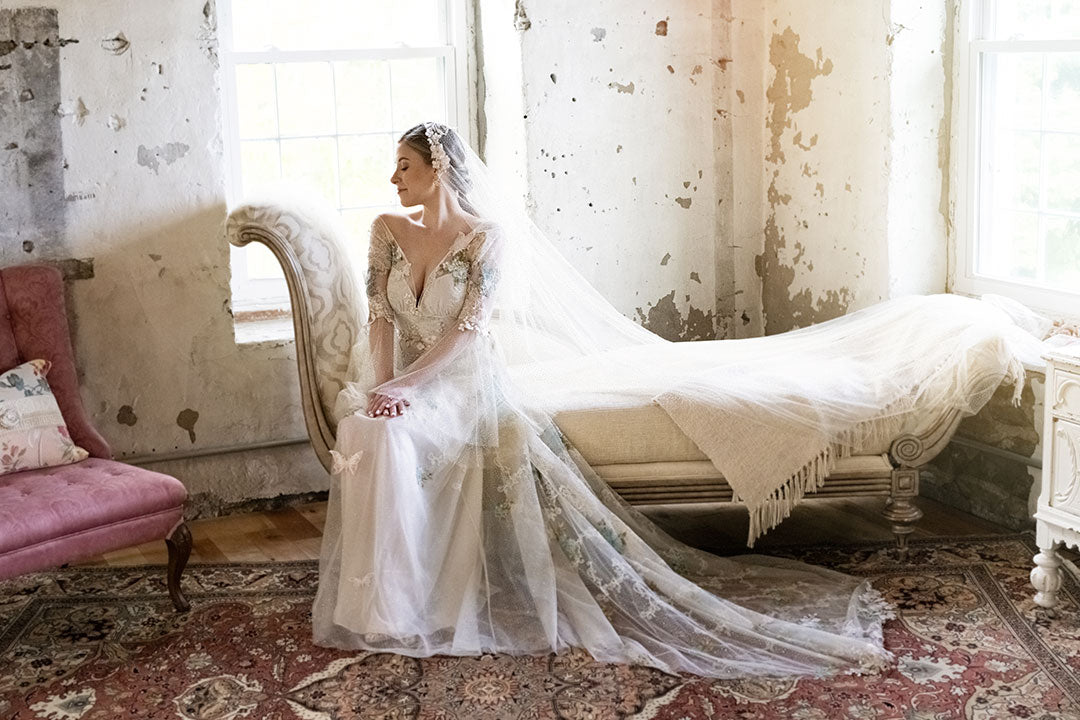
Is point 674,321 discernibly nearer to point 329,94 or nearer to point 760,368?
point 760,368

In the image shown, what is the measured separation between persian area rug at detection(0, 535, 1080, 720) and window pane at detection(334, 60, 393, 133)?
2062 millimetres

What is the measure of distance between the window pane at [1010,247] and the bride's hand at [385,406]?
7.59ft

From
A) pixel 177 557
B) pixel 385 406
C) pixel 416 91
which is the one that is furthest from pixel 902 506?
pixel 416 91

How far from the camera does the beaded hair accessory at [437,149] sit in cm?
397

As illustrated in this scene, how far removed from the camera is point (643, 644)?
3539 millimetres

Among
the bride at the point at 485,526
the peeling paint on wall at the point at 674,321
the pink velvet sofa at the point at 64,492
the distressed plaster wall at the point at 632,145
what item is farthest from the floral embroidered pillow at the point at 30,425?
the peeling paint on wall at the point at 674,321

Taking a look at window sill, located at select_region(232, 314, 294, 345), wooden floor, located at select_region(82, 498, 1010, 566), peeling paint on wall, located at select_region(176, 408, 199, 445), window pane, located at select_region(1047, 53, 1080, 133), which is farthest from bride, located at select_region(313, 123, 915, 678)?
window pane, located at select_region(1047, 53, 1080, 133)

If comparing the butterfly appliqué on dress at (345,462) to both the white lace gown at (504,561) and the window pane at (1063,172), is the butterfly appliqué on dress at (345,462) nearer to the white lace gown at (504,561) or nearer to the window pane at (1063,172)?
the white lace gown at (504,561)

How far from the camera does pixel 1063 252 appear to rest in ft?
14.6

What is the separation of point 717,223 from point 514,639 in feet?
7.97

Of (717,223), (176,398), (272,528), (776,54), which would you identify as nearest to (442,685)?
(272,528)

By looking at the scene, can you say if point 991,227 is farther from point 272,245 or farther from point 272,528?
point 272,528

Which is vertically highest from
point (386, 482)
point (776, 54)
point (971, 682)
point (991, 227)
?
point (776, 54)

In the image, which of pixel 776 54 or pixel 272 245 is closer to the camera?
pixel 272 245
